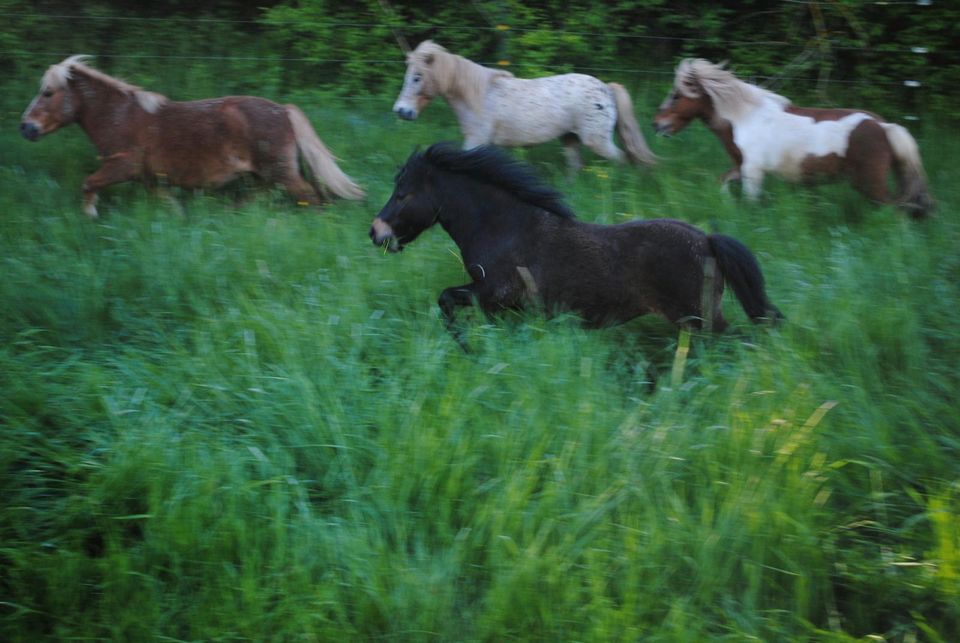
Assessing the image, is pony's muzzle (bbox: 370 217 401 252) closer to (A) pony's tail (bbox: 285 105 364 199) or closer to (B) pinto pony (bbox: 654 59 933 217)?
(A) pony's tail (bbox: 285 105 364 199)

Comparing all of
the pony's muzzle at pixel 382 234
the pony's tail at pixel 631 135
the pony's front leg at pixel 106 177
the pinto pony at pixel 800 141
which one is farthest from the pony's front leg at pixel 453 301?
the pony's tail at pixel 631 135

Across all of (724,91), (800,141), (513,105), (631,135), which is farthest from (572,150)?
(800,141)

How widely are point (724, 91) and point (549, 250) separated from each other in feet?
11.1

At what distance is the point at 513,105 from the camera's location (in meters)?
8.45

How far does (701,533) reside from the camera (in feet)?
12.5

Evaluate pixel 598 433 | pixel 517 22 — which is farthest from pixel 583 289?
pixel 517 22

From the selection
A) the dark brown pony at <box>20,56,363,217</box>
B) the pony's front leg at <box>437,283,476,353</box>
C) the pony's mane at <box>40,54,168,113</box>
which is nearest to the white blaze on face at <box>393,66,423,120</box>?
the dark brown pony at <box>20,56,363,217</box>

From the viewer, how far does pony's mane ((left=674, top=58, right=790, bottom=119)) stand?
791 cm

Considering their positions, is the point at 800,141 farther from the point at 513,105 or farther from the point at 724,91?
the point at 513,105

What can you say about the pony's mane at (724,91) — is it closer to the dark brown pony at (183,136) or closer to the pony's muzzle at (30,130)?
the dark brown pony at (183,136)

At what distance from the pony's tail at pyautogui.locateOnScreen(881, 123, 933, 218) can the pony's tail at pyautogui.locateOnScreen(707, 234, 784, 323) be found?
2789mm

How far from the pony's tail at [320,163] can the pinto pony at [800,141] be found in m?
2.98

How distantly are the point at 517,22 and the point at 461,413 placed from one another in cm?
732

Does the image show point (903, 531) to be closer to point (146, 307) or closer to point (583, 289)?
point (583, 289)
